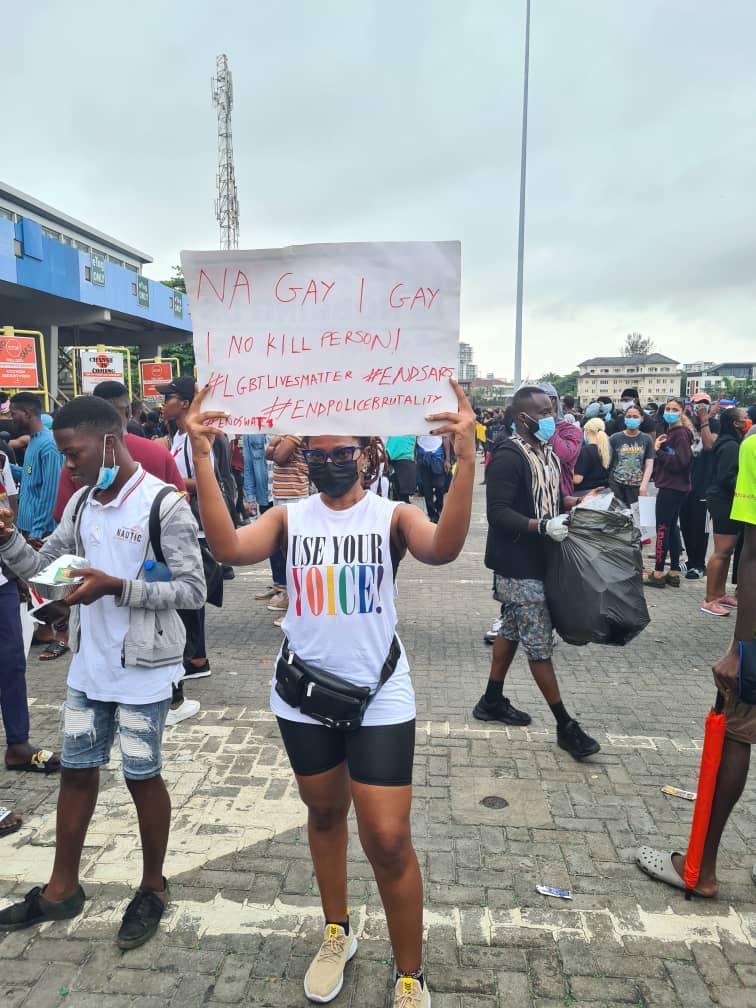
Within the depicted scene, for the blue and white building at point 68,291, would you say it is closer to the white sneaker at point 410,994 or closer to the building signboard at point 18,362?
the building signboard at point 18,362

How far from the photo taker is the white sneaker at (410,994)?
2383 millimetres

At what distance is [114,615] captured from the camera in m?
2.83

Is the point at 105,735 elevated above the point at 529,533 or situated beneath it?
situated beneath

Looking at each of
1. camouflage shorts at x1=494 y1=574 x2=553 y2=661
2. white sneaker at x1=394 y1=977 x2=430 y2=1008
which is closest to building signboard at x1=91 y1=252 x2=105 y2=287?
camouflage shorts at x1=494 y1=574 x2=553 y2=661

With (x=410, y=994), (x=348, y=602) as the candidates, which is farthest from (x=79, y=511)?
(x=410, y=994)

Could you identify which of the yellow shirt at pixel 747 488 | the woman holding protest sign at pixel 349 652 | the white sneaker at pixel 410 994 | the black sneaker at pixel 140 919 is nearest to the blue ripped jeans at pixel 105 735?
the black sneaker at pixel 140 919

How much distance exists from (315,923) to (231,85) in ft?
219

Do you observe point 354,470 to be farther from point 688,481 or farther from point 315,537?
point 688,481

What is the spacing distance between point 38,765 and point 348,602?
8.93ft

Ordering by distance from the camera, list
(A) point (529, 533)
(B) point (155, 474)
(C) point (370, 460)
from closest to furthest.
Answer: (C) point (370, 460) → (A) point (529, 533) → (B) point (155, 474)

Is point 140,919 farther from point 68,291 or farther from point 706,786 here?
point 68,291

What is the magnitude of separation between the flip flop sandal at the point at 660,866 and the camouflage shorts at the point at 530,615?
121 cm

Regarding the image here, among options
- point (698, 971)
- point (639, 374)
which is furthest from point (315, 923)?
point (639, 374)

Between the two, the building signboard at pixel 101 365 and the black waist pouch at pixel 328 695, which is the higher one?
the building signboard at pixel 101 365
